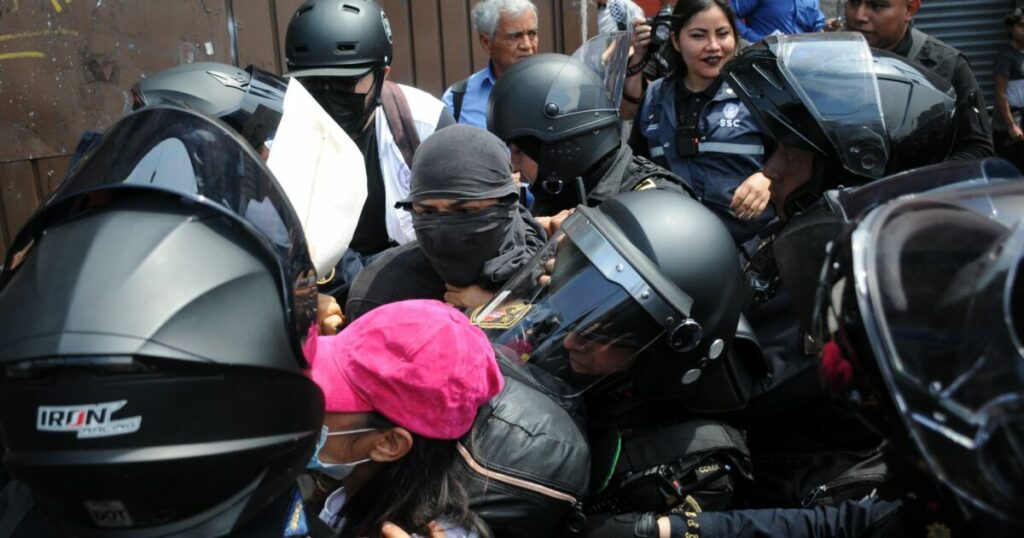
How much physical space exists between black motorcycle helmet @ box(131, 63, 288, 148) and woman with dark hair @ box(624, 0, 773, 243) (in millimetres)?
1613

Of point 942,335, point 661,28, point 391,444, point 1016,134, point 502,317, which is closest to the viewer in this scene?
point 942,335

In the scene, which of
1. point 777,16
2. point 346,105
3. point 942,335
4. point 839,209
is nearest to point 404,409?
point 839,209

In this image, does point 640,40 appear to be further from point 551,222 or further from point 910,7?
point 551,222

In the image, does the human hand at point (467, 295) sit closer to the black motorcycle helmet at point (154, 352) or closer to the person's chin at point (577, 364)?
the person's chin at point (577, 364)

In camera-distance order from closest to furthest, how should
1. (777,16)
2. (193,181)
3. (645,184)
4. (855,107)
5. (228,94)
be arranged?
(193,181) < (855,107) < (228,94) < (645,184) < (777,16)

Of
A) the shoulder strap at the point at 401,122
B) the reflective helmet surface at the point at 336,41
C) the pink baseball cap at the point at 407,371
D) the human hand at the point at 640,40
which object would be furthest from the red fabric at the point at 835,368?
the human hand at the point at 640,40

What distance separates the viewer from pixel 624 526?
226 centimetres

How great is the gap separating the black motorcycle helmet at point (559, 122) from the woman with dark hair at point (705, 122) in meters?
0.52

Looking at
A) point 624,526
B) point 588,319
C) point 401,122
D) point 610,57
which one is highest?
point 610,57

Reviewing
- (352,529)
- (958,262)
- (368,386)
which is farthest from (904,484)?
(352,529)

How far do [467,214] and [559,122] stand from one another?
2.73ft

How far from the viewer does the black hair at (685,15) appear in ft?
13.9

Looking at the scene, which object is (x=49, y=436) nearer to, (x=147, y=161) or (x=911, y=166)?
(x=147, y=161)

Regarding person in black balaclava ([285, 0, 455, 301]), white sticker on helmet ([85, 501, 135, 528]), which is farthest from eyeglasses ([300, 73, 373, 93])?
white sticker on helmet ([85, 501, 135, 528])
